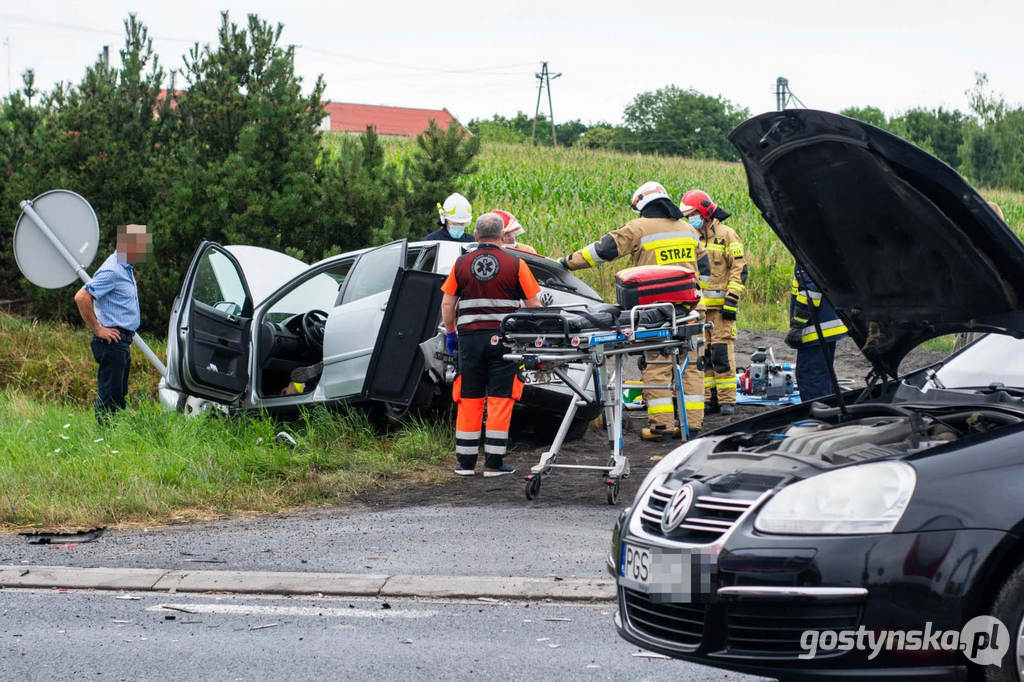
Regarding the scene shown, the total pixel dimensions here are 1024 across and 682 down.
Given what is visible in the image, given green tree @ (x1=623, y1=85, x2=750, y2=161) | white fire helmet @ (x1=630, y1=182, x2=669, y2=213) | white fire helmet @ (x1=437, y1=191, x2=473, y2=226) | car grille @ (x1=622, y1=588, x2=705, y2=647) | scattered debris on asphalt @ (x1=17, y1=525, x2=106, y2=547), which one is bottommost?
scattered debris on asphalt @ (x1=17, y1=525, x2=106, y2=547)

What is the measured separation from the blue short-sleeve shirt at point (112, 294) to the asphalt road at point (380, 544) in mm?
3388

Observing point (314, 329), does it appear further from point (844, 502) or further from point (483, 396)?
point (844, 502)

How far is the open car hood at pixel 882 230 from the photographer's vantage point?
3.98 metres

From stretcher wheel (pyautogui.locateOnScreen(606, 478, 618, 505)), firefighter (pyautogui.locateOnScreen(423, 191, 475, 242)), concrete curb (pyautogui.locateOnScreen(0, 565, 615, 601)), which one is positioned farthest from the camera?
firefighter (pyautogui.locateOnScreen(423, 191, 475, 242))

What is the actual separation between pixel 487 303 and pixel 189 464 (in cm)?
244

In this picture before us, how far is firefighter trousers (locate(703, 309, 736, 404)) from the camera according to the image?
452 inches

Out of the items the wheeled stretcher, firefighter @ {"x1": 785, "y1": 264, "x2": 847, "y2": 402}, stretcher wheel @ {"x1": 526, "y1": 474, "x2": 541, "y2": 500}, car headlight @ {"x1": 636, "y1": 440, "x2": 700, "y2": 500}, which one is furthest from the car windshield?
firefighter @ {"x1": 785, "y1": 264, "x2": 847, "y2": 402}

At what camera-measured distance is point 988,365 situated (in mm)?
4633

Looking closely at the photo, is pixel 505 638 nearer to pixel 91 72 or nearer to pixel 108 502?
pixel 108 502

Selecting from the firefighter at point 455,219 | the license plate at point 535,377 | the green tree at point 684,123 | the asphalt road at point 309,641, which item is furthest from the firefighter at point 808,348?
the green tree at point 684,123

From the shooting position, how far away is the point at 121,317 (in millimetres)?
10172

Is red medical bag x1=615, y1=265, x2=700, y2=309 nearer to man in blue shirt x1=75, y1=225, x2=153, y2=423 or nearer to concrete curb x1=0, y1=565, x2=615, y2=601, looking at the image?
concrete curb x1=0, y1=565, x2=615, y2=601

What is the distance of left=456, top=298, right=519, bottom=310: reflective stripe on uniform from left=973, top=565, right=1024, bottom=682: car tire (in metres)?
5.51

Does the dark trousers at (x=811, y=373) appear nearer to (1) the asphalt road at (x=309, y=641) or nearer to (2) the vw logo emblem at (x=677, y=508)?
(1) the asphalt road at (x=309, y=641)
